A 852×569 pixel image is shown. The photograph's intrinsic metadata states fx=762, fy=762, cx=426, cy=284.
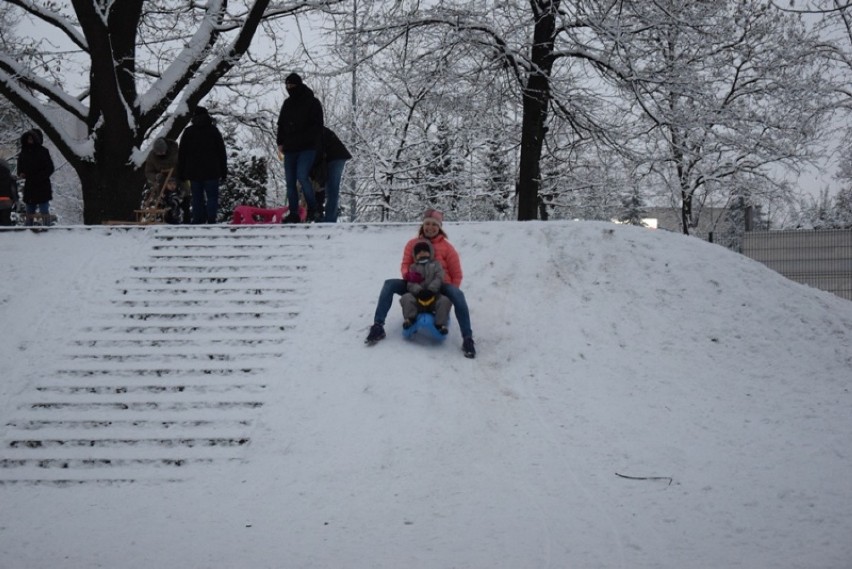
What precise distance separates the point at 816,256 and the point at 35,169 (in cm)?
1412

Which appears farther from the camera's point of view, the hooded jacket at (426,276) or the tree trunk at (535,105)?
the tree trunk at (535,105)

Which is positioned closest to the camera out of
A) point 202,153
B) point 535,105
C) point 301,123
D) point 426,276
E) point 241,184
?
point 426,276

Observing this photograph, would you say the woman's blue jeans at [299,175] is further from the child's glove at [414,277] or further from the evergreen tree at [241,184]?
the evergreen tree at [241,184]

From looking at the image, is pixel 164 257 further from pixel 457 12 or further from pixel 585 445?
pixel 457 12

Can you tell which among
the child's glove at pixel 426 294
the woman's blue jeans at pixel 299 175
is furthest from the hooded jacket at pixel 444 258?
the woman's blue jeans at pixel 299 175

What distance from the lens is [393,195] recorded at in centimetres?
2525

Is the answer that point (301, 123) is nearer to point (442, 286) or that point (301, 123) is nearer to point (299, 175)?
point (299, 175)

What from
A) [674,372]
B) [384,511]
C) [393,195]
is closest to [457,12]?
[674,372]

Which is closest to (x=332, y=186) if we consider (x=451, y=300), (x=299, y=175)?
(x=299, y=175)

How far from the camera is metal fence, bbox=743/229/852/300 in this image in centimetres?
1455

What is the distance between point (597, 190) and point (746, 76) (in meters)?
6.53

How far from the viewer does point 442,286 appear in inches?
299

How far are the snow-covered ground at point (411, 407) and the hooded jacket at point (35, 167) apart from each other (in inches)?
125

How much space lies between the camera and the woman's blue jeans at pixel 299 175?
34.8ft
